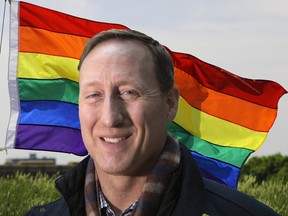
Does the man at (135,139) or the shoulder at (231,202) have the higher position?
the man at (135,139)

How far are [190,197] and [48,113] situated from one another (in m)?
4.70

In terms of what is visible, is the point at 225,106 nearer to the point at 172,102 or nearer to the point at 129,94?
the point at 172,102

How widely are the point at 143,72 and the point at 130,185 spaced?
0.42 metres

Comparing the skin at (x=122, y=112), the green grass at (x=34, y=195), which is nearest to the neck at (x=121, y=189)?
the skin at (x=122, y=112)

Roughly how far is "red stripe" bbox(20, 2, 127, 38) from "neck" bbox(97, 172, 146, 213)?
4800 mm

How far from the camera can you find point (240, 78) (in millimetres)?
7621

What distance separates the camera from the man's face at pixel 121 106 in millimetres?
2473

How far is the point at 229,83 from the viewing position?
757 centimetres

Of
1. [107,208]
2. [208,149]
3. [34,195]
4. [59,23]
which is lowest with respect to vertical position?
[34,195]

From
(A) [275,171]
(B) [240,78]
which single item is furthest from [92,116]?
(A) [275,171]

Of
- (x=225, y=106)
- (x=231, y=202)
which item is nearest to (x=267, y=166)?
(x=225, y=106)

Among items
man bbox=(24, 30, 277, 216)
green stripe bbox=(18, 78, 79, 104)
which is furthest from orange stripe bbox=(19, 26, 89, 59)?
man bbox=(24, 30, 277, 216)

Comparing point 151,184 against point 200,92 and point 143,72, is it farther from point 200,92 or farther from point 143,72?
point 200,92

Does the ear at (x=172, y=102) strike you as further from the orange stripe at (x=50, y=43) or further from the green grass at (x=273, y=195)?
the green grass at (x=273, y=195)
